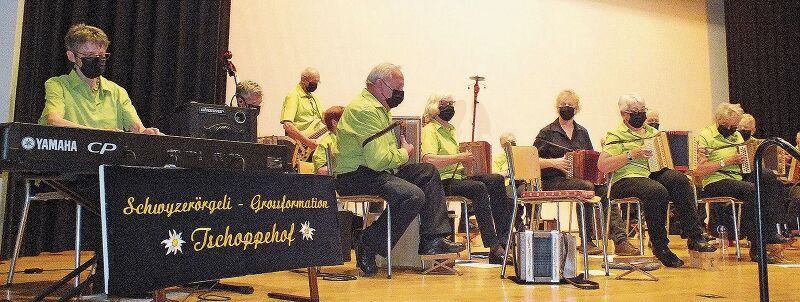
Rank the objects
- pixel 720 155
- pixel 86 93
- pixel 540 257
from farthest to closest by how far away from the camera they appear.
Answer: pixel 720 155 < pixel 540 257 < pixel 86 93

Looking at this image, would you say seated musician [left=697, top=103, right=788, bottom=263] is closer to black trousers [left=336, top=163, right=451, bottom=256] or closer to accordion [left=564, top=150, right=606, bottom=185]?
accordion [left=564, top=150, right=606, bottom=185]

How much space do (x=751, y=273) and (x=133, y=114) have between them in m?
3.52

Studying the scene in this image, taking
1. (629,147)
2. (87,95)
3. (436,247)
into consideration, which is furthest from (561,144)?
(87,95)

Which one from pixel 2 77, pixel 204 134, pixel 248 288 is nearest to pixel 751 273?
pixel 248 288

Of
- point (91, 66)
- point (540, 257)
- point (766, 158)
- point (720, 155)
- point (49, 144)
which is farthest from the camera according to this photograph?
point (766, 158)

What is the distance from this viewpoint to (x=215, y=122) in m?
2.62

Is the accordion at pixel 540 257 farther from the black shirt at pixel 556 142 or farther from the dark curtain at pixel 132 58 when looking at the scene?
the dark curtain at pixel 132 58

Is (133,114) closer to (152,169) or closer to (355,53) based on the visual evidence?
(152,169)

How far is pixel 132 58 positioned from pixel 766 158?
4.81 metres

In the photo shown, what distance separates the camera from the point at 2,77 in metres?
2.91

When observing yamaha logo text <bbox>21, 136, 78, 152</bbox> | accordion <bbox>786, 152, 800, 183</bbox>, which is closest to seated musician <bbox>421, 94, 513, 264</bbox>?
accordion <bbox>786, 152, 800, 183</bbox>

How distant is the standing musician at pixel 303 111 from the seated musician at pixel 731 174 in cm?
283

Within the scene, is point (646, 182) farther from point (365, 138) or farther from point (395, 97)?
point (365, 138)

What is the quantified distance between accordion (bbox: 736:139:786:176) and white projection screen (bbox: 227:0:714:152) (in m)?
3.26
